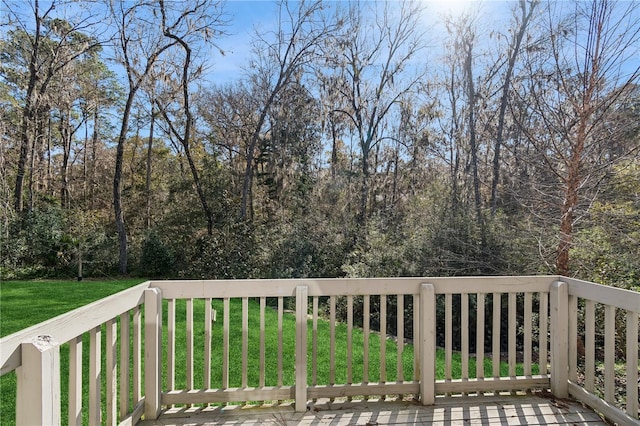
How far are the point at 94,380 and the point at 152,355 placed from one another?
52 cm

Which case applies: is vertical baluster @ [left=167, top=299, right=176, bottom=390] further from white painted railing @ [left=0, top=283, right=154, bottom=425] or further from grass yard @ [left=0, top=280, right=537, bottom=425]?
grass yard @ [left=0, top=280, right=537, bottom=425]

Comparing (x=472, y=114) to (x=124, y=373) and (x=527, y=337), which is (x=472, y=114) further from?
(x=124, y=373)

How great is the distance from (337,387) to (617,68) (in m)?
3.86

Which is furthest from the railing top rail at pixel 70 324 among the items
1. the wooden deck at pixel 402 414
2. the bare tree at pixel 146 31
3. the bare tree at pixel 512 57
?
the bare tree at pixel 146 31

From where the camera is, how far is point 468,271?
5.37m

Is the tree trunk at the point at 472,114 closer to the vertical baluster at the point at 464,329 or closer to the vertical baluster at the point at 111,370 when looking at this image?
the vertical baluster at the point at 464,329

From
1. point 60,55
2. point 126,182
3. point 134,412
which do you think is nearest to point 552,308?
point 134,412

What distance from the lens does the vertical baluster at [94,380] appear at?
152 cm

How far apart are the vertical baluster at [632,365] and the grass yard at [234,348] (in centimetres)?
126

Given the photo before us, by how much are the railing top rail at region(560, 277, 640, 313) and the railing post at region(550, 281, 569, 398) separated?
66 mm

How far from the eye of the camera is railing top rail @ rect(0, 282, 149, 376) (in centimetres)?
106

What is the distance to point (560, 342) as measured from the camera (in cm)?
233

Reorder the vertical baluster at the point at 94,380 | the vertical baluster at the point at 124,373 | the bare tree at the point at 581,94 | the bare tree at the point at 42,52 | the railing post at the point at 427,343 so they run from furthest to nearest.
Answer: the bare tree at the point at 42,52 → the bare tree at the point at 581,94 → the railing post at the point at 427,343 → the vertical baluster at the point at 124,373 → the vertical baluster at the point at 94,380

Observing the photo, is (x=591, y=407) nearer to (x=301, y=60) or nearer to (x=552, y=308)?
(x=552, y=308)
